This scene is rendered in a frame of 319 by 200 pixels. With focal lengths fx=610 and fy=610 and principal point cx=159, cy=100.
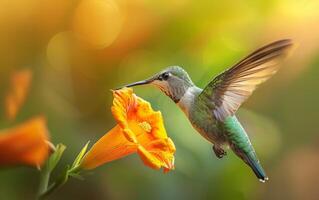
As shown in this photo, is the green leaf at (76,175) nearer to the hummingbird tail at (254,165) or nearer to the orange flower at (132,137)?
the orange flower at (132,137)

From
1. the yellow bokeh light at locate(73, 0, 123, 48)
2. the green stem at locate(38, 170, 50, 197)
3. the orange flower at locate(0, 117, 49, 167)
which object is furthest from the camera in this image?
the yellow bokeh light at locate(73, 0, 123, 48)

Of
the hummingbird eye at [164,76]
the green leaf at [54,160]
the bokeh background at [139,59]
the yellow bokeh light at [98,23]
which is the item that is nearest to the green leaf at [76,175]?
the green leaf at [54,160]

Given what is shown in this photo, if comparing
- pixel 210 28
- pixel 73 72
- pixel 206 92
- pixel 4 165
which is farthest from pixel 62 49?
pixel 4 165

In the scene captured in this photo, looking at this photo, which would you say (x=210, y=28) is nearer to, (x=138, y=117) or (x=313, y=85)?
(x=313, y=85)

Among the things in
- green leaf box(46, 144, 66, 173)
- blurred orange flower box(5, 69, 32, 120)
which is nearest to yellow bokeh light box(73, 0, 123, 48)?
green leaf box(46, 144, 66, 173)

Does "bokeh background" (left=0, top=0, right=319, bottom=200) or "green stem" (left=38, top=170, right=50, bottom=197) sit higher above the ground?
"green stem" (left=38, top=170, right=50, bottom=197)

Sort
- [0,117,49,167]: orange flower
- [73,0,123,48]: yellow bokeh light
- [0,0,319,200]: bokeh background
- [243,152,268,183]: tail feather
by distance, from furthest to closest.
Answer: [73,0,123,48]: yellow bokeh light
[0,0,319,200]: bokeh background
[243,152,268,183]: tail feather
[0,117,49,167]: orange flower

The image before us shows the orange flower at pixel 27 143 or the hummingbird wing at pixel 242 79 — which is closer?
the orange flower at pixel 27 143

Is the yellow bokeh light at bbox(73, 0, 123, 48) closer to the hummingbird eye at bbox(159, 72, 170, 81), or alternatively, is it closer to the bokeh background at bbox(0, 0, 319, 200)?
the bokeh background at bbox(0, 0, 319, 200)
